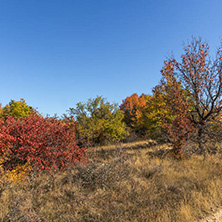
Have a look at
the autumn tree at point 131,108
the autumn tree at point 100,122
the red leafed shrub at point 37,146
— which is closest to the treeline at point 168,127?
the red leafed shrub at point 37,146

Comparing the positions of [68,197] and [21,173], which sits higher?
[21,173]

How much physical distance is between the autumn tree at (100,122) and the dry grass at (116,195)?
31.5 feet

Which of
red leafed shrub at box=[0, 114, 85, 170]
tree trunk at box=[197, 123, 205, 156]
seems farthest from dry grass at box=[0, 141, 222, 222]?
tree trunk at box=[197, 123, 205, 156]

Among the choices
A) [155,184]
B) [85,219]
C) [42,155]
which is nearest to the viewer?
[85,219]

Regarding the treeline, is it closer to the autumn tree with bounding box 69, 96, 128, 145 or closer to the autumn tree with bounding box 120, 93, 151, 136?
the autumn tree with bounding box 69, 96, 128, 145

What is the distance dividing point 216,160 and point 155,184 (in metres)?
4.10

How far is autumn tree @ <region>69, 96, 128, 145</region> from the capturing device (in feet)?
53.4

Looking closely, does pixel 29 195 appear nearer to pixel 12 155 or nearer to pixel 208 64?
pixel 12 155

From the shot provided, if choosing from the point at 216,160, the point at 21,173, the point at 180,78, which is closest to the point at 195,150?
the point at 216,160

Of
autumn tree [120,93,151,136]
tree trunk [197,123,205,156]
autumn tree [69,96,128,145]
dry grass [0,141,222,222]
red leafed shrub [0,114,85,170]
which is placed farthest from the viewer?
autumn tree [120,93,151,136]

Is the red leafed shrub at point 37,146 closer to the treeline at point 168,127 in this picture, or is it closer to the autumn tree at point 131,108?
the treeline at point 168,127

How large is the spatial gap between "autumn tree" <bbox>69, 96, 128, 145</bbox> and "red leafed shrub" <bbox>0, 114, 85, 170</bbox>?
727 cm

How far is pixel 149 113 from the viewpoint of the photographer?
16.9 metres

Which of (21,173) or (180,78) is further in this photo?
(180,78)
